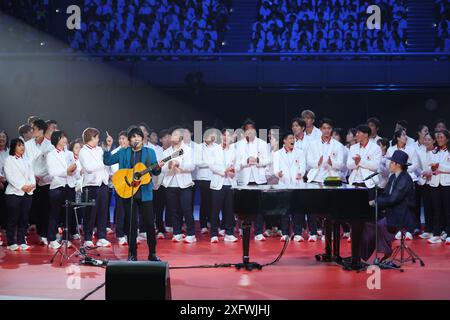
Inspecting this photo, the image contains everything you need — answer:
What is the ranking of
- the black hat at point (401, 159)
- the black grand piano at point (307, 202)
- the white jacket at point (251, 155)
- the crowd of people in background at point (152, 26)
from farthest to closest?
the crowd of people in background at point (152, 26) < the white jacket at point (251, 155) < the black hat at point (401, 159) < the black grand piano at point (307, 202)

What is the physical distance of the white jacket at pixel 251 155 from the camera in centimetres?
1204

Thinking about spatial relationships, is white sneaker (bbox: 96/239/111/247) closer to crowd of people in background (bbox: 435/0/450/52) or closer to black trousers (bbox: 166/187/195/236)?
black trousers (bbox: 166/187/195/236)

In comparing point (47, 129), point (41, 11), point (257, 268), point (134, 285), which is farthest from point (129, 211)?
point (41, 11)

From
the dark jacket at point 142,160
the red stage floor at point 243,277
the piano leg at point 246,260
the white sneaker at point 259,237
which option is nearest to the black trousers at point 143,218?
the dark jacket at point 142,160

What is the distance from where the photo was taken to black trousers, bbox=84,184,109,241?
10.9 meters

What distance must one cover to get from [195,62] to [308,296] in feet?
35.3

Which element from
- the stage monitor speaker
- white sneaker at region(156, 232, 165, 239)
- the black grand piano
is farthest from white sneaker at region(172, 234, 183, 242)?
the stage monitor speaker

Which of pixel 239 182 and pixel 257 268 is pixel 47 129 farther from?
pixel 257 268

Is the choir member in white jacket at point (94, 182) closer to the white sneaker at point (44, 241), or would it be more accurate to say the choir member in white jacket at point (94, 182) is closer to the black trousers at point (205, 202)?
the white sneaker at point (44, 241)

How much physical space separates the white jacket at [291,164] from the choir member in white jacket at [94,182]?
112 inches

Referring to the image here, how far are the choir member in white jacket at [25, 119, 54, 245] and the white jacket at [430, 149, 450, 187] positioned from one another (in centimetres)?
630

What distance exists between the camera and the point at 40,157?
11125 millimetres

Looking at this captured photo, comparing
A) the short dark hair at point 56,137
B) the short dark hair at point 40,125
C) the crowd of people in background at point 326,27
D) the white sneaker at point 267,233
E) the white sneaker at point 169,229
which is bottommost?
the white sneaker at point 267,233

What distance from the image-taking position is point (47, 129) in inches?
445
